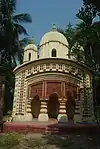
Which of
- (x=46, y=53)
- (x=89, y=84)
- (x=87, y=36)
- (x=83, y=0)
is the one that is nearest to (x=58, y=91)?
(x=89, y=84)

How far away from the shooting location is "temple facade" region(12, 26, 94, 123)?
58.3ft

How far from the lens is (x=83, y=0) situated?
11.1m

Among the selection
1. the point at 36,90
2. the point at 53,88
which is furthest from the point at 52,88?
the point at 36,90

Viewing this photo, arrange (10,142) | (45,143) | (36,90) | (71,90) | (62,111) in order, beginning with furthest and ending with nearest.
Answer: (36,90) < (71,90) < (62,111) < (45,143) < (10,142)

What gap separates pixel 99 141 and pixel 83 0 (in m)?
6.46

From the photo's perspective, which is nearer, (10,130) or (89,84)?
(10,130)

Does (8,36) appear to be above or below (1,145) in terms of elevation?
above

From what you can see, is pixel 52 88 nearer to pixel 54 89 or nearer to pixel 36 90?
pixel 54 89

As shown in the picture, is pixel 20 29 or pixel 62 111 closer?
pixel 62 111

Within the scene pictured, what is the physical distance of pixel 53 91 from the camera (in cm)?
1808

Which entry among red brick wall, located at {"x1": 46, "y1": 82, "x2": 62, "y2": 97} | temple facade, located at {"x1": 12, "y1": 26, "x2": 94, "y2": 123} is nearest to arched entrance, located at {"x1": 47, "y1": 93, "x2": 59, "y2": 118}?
temple facade, located at {"x1": 12, "y1": 26, "x2": 94, "y2": 123}

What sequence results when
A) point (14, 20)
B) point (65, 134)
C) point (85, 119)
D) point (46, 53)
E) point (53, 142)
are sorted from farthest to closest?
1. point (14, 20)
2. point (46, 53)
3. point (85, 119)
4. point (65, 134)
5. point (53, 142)

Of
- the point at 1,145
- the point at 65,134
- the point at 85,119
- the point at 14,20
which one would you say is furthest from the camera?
the point at 14,20

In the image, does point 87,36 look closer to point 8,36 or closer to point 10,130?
point 10,130
